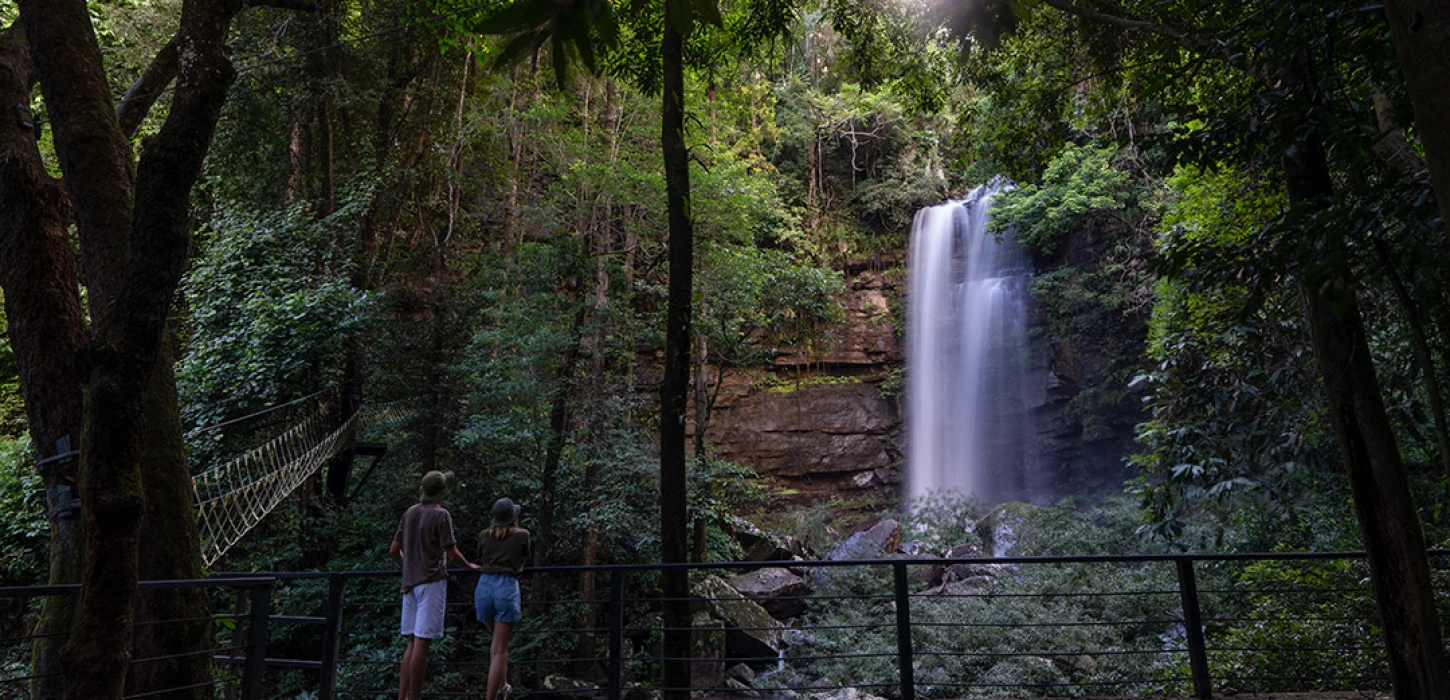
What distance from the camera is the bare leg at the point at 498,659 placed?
4.38 meters

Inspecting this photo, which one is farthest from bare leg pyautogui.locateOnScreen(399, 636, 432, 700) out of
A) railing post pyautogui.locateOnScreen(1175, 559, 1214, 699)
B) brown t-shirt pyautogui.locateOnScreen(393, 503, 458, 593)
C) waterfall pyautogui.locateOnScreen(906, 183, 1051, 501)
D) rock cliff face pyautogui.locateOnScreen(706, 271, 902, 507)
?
waterfall pyautogui.locateOnScreen(906, 183, 1051, 501)

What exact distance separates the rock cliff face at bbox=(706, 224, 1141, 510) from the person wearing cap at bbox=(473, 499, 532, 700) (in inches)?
511

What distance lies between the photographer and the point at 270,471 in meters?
8.65

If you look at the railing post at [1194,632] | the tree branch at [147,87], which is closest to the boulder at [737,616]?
the railing post at [1194,632]

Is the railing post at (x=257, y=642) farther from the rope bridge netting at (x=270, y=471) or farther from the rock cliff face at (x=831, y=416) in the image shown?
the rock cliff face at (x=831, y=416)

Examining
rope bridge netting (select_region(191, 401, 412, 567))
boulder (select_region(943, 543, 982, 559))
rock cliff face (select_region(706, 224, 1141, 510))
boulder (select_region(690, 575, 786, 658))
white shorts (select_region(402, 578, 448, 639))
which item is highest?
rock cliff face (select_region(706, 224, 1141, 510))

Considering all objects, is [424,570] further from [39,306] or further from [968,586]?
[968,586]

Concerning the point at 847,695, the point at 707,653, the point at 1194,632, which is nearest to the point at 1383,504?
the point at 1194,632

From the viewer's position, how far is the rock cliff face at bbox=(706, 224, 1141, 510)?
59.9 feet

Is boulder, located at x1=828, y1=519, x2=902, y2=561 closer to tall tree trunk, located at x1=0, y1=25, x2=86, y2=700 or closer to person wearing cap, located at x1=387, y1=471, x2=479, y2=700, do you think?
person wearing cap, located at x1=387, y1=471, x2=479, y2=700

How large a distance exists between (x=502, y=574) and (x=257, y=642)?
4.29 feet

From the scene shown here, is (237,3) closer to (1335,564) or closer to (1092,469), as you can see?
(1335,564)

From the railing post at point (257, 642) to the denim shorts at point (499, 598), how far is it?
3.94ft

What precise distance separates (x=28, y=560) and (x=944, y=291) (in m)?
18.2
